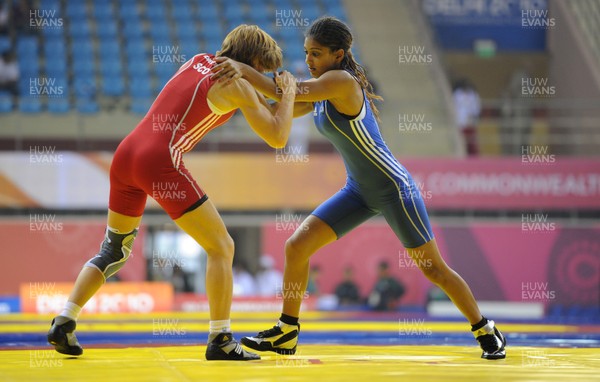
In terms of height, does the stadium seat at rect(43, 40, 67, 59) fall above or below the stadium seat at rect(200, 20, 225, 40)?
below

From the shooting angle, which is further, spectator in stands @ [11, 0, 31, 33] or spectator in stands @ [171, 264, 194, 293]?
spectator in stands @ [11, 0, 31, 33]

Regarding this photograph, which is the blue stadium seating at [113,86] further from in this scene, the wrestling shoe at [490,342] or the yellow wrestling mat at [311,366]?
the wrestling shoe at [490,342]

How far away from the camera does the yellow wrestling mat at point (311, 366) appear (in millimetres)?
3965

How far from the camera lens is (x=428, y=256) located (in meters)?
5.13

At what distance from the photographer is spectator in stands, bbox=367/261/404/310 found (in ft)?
41.3

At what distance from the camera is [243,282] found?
13.2 metres

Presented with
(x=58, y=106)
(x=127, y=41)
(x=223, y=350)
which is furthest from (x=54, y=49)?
(x=223, y=350)

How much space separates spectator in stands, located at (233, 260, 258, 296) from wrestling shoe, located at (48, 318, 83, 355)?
824cm

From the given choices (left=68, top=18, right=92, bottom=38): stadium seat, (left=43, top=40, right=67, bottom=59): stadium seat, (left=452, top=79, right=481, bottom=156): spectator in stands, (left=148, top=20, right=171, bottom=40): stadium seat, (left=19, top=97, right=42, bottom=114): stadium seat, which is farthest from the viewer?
(left=148, top=20, right=171, bottom=40): stadium seat

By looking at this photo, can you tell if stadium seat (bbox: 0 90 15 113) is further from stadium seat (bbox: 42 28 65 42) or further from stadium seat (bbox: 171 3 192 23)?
stadium seat (bbox: 171 3 192 23)

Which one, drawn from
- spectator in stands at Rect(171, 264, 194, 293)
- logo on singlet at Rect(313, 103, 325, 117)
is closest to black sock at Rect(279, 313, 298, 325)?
logo on singlet at Rect(313, 103, 325, 117)

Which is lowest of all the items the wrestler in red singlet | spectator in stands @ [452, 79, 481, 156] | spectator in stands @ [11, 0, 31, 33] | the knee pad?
the knee pad

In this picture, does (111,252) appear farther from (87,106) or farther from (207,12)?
(207,12)

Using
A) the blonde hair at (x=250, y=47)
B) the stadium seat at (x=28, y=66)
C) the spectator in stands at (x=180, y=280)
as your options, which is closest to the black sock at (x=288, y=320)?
the blonde hair at (x=250, y=47)
